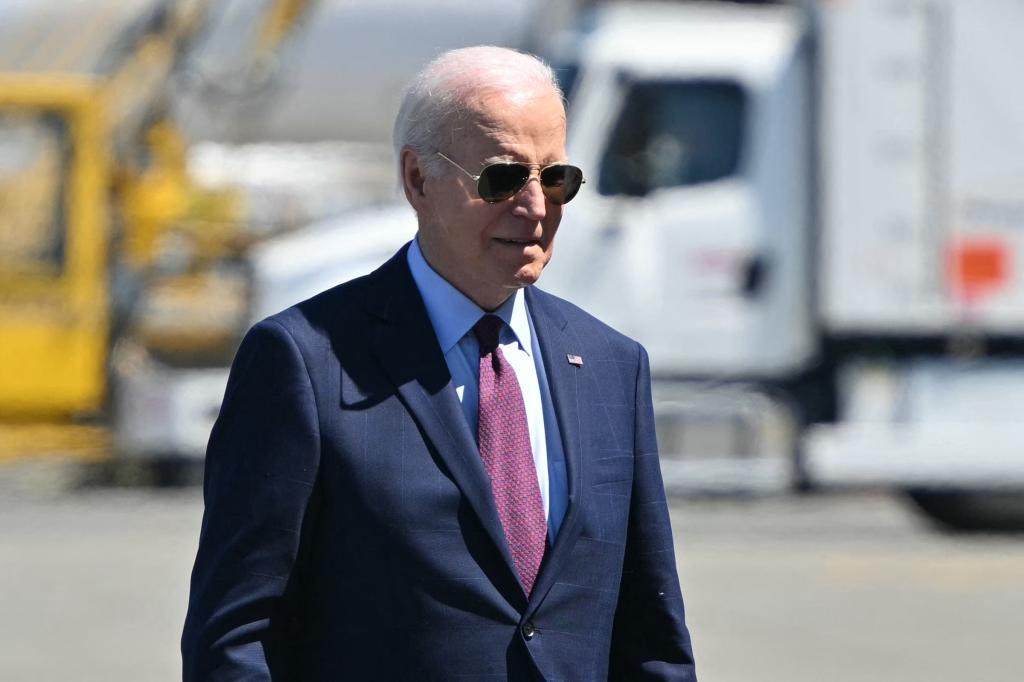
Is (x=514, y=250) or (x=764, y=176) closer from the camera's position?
(x=514, y=250)

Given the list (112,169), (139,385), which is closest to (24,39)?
(112,169)

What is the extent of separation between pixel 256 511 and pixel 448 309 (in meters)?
0.34

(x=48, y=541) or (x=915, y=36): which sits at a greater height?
(x=915, y=36)

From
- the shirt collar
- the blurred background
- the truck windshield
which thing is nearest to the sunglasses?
the shirt collar

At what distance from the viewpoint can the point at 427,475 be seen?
2.34 metres

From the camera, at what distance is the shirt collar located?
2461 millimetres

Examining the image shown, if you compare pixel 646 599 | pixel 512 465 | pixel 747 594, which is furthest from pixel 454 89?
pixel 747 594

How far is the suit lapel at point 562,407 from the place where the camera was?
238 cm

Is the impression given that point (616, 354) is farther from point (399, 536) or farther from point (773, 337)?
point (773, 337)

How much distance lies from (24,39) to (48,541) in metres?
13.1

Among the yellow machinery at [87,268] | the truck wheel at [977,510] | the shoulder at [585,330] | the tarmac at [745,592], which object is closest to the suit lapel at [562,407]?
the shoulder at [585,330]

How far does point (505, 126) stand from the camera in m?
2.38

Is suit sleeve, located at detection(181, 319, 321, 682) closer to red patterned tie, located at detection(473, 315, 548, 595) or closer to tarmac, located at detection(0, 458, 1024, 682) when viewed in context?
red patterned tie, located at detection(473, 315, 548, 595)

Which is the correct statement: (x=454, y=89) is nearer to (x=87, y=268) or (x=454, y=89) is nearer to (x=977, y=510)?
(x=977, y=510)
